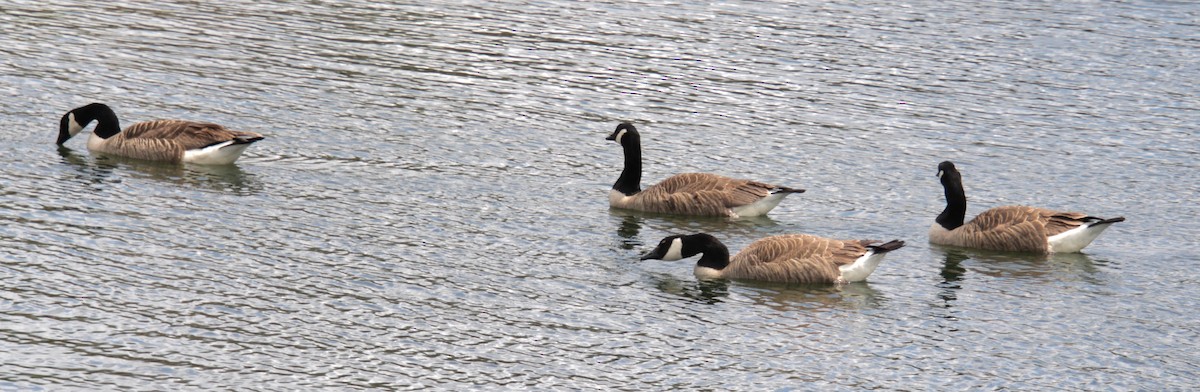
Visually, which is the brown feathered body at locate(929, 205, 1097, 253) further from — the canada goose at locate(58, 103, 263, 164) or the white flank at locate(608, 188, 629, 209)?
the canada goose at locate(58, 103, 263, 164)

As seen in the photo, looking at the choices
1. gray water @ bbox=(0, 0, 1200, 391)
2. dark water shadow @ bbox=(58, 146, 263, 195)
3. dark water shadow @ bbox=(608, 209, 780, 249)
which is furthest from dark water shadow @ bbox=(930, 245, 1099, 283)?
dark water shadow @ bbox=(58, 146, 263, 195)

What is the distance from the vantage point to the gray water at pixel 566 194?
50.5 ft

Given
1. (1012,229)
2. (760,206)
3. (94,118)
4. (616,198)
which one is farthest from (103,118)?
(1012,229)

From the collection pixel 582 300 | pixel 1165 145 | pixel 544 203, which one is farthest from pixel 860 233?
pixel 1165 145

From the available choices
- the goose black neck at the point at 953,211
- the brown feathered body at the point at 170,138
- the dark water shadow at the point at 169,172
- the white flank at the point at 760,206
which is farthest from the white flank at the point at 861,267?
the brown feathered body at the point at 170,138

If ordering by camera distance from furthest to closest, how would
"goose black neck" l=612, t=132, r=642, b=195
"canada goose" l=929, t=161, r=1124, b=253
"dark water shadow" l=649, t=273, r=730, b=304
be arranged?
"goose black neck" l=612, t=132, r=642, b=195 → "canada goose" l=929, t=161, r=1124, b=253 → "dark water shadow" l=649, t=273, r=730, b=304

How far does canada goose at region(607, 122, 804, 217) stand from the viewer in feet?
75.3

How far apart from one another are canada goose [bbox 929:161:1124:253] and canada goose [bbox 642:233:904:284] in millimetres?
2535

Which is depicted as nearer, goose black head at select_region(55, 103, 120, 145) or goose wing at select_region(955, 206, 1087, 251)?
goose wing at select_region(955, 206, 1087, 251)

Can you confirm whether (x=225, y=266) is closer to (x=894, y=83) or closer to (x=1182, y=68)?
(x=894, y=83)

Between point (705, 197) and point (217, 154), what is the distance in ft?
24.5

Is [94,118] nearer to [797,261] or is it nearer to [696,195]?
[696,195]

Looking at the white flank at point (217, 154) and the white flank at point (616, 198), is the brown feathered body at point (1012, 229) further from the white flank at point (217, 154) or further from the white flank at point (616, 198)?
the white flank at point (217, 154)

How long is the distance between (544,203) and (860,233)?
4.46 metres
